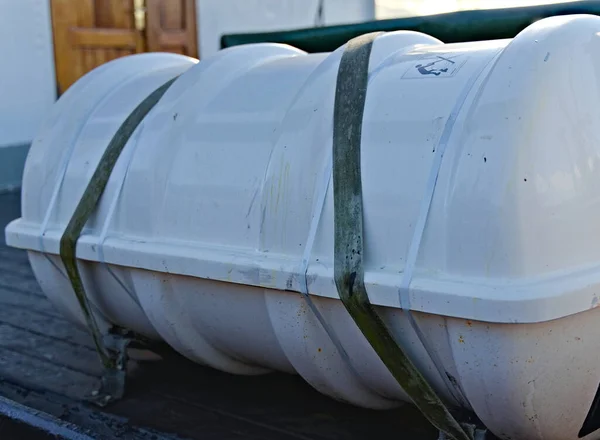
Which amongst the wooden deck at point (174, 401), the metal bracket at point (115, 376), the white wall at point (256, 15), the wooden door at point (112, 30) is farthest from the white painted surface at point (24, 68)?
the metal bracket at point (115, 376)

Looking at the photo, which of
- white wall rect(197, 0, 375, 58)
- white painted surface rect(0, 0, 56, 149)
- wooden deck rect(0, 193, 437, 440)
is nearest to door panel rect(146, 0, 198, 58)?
white wall rect(197, 0, 375, 58)

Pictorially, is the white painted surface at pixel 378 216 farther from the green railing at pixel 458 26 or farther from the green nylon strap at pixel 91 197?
the green railing at pixel 458 26

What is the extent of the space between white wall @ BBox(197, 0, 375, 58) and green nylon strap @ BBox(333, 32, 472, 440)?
6.12 m

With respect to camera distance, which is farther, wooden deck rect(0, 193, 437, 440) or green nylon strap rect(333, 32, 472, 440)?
wooden deck rect(0, 193, 437, 440)

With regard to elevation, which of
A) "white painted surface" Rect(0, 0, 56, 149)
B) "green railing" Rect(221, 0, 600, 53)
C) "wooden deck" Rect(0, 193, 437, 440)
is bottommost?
"wooden deck" Rect(0, 193, 437, 440)

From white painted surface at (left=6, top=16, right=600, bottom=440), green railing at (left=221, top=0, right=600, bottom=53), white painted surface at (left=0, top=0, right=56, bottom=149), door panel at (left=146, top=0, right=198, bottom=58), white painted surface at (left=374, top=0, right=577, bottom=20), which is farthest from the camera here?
white painted surface at (left=374, top=0, right=577, bottom=20)

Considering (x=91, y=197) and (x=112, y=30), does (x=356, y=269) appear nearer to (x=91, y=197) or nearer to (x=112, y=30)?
(x=91, y=197)

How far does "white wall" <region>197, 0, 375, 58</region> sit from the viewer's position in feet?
26.3

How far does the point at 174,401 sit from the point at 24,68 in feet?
14.1

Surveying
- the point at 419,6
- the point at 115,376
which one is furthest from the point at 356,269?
the point at 419,6

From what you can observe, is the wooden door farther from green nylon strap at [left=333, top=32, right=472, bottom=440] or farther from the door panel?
green nylon strap at [left=333, top=32, right=472, bottom=440]

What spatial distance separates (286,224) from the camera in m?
2.20

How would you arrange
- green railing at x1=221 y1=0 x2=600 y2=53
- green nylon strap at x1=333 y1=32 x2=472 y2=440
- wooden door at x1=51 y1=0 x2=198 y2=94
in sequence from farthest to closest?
wooden door at x1=51 y1=0 x2=198 y2=94, green railing at x1=221 y1=0 x2=600 y2=53, green nylon strap at x1=333 y1=32 x2=472 y2=440

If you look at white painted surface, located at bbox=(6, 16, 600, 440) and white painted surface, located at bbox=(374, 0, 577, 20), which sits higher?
white painted surface, located at bbox=(6, 16, 600, 440)
